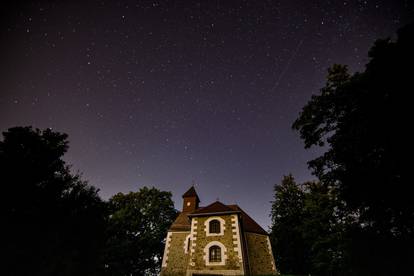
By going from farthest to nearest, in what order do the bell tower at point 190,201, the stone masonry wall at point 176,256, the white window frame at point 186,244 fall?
the bell tower at point 190,201, the white window frame at point 186,244, the stone masonry wall at point 176,256

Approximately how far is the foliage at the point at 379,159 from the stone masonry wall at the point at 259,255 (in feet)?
31.5

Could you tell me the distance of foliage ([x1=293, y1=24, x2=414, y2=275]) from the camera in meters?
9.52

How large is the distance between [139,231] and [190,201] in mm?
10962

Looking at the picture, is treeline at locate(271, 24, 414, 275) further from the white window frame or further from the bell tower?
the bell tower

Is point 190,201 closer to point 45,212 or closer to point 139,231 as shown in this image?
point 139,231

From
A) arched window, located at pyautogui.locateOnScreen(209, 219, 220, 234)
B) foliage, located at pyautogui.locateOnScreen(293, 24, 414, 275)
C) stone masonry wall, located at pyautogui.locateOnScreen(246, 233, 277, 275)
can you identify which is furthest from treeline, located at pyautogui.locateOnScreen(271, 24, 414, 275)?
arched window, located at pyautogui.locateOnScreen(209, 219, 220, 234)

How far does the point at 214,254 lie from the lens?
54.6 ft

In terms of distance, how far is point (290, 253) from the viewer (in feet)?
94.0

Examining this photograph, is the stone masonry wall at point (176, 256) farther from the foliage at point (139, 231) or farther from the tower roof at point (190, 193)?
the foliage at point (139, 231)

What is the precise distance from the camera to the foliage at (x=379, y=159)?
9.52m

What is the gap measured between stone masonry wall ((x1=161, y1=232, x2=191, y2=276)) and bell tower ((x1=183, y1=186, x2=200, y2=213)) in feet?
14.8

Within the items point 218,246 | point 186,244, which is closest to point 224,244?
point 218,246

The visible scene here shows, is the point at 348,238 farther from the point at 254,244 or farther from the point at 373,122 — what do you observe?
the point at 254,244

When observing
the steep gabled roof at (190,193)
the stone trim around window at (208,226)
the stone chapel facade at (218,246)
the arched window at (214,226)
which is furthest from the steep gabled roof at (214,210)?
the steep gabled roof at (190,193)
